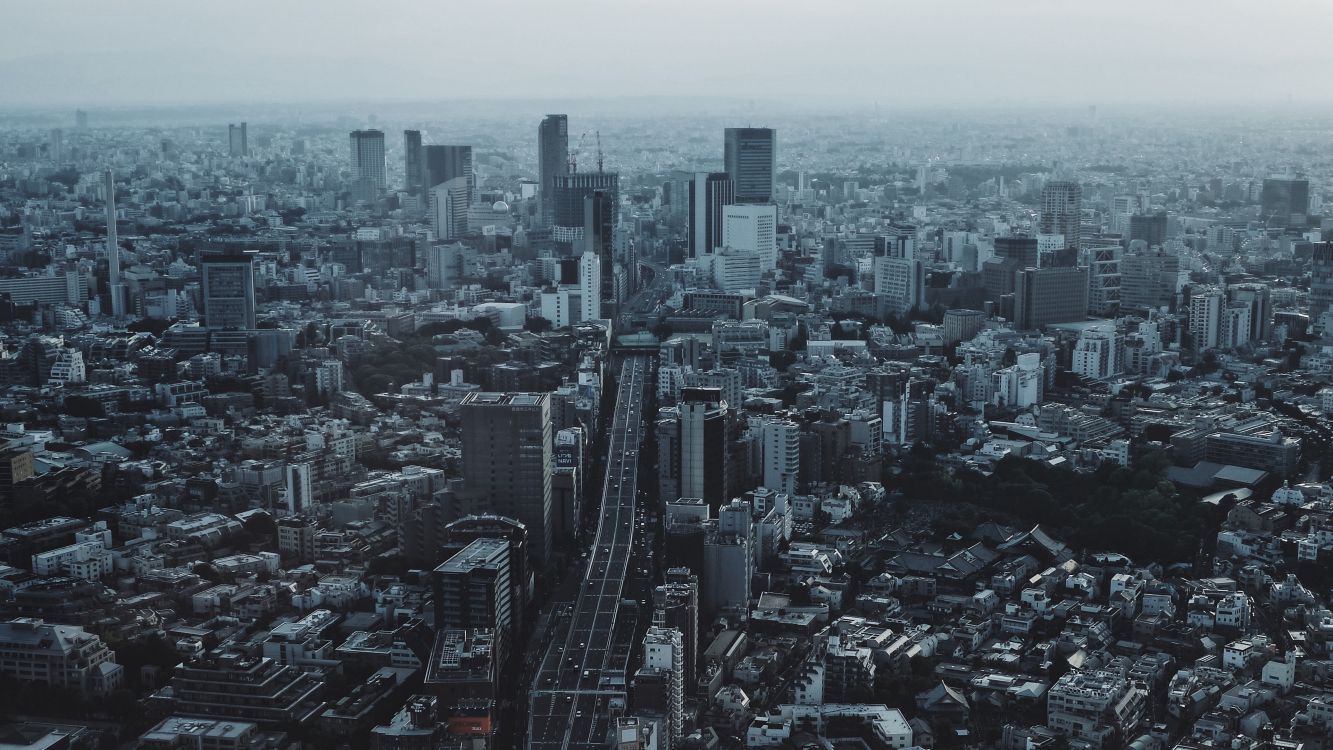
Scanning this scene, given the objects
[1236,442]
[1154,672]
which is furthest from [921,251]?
[1154,672]

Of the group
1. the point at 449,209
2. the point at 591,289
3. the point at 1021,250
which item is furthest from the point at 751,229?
the point at 591,289

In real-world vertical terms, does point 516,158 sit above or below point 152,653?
above

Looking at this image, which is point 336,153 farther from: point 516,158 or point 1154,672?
point 1154,672

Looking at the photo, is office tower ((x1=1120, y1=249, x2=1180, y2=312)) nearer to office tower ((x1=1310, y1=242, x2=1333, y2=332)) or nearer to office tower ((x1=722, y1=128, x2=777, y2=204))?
office tower ((x1=1310, y1=242, x2=1333, y2=332))

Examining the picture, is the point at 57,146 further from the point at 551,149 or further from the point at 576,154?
the point at 576,154

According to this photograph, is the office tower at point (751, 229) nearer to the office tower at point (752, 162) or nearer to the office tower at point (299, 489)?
the office tower at point (752, 162)
